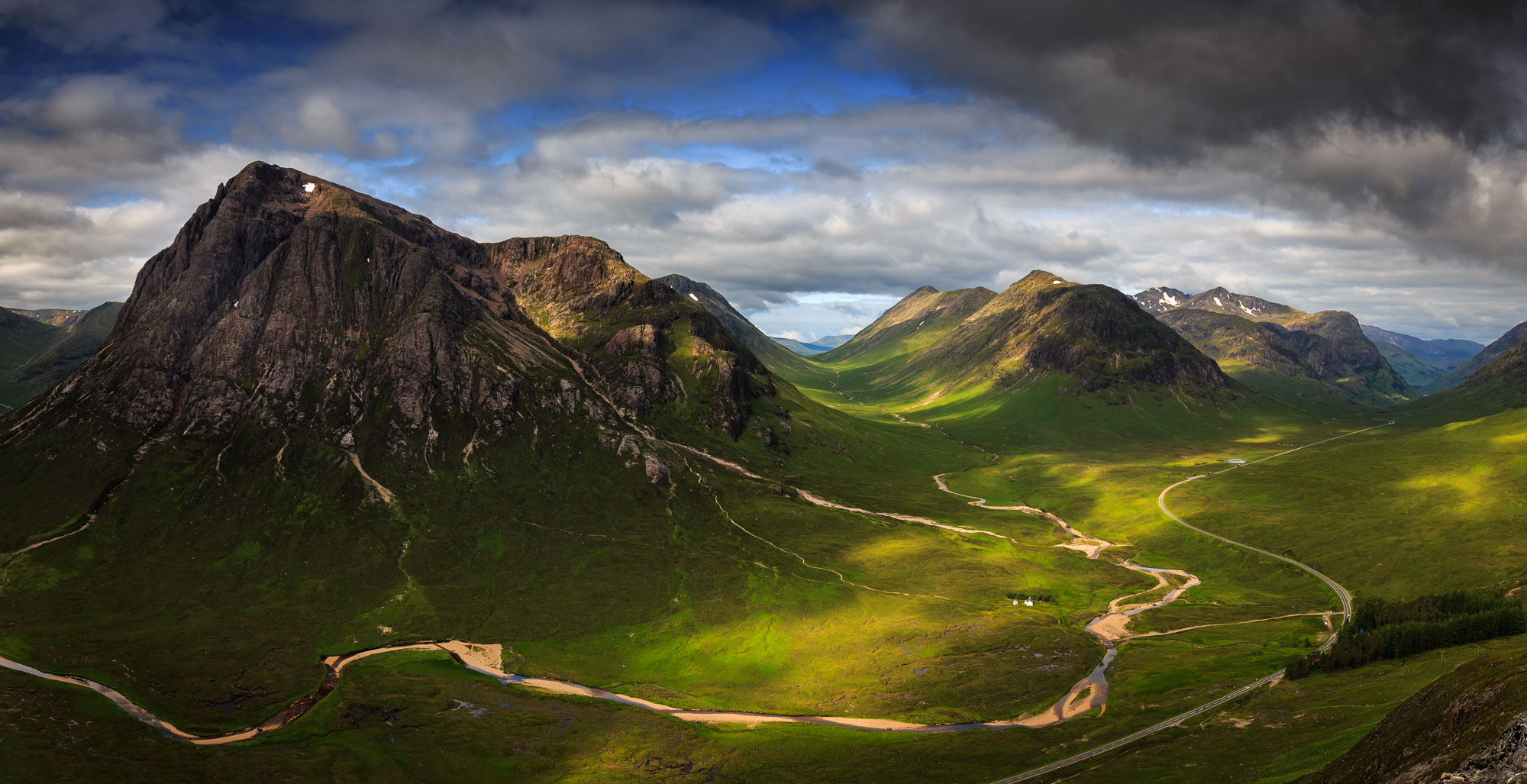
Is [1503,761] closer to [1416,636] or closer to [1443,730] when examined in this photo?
[1443,730]

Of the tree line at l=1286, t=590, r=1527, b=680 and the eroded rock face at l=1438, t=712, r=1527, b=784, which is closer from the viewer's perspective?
the eroded rock face at l=1438, t=712, r=1527, b=784

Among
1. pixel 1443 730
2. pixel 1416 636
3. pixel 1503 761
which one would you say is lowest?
pixel 1416 636

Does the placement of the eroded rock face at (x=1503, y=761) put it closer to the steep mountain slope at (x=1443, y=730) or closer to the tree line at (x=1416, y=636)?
the steep mountain slope at (x=1443, y=730)

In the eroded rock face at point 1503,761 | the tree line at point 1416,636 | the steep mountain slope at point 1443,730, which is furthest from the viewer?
the tree line at point 1416,636

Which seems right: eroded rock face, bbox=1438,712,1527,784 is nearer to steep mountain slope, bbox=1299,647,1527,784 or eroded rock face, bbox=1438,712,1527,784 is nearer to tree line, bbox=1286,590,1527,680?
steep mountain slope, bbox=1299,647,1527,784

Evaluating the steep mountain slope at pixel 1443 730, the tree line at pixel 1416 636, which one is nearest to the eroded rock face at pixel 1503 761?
the steep mountain slope at pixel 1443 730

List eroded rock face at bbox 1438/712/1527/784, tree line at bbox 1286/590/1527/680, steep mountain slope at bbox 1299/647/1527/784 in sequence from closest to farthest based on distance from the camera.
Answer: eroded rock face at bbox 1438/712/1527/784
steep mountain slope at bbox 1299/647/1527/784
tree line at bbox 1286/590/1527/680

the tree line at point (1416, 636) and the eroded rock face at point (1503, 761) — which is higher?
the eroded rock face at point (1503, 761)

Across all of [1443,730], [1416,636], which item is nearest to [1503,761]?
[1443,730]

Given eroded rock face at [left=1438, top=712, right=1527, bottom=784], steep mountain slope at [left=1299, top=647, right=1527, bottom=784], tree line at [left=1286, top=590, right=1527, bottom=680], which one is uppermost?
eroded rock face at [left=1438, top=712, right=1527, bottom=784]

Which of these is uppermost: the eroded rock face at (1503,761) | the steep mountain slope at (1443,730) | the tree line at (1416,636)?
the eroded rock face at (1503,761)

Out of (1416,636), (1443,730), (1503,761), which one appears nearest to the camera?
(1503,761)

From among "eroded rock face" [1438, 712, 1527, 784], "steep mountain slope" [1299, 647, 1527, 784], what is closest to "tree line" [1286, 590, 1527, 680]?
"steep mountain slope" [1299, 647, 1527, 784]
